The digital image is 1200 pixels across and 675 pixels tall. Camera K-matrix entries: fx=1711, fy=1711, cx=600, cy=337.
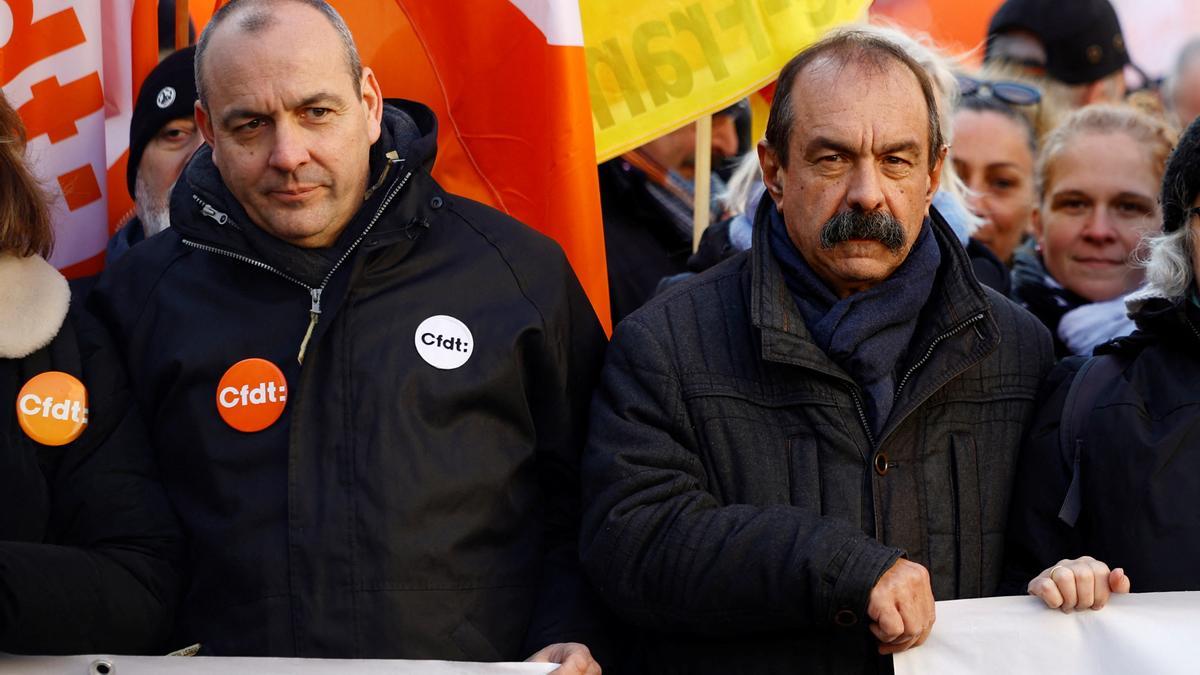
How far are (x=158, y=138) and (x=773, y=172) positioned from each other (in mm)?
2060

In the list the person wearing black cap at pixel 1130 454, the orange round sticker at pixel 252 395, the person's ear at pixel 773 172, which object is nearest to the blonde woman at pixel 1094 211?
the person wearing black cap at pixel 1130 454

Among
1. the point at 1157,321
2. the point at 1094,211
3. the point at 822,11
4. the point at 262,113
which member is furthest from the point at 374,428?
the point at 1094,211

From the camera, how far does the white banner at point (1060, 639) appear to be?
3.44 metres

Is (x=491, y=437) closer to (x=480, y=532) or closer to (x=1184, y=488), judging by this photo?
(x=480, y=532)

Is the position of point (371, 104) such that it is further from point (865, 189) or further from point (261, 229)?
point (865, 189)

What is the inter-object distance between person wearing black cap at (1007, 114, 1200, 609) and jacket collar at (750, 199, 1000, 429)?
23cm

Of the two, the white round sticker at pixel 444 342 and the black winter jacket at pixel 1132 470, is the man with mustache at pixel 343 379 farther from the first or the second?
the black winter jacket at pixel 1132 470

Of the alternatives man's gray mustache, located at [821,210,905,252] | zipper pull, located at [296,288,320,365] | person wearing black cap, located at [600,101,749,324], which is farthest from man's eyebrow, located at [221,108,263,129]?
person wearing black cap, located at [600,101,749,324]

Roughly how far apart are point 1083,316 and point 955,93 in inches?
42.2

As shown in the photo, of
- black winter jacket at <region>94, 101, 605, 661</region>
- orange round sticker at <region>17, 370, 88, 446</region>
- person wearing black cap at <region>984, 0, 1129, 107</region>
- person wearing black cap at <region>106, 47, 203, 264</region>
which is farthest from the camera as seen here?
person wearing black cap at <region>984, 0, 1129, 107</region>

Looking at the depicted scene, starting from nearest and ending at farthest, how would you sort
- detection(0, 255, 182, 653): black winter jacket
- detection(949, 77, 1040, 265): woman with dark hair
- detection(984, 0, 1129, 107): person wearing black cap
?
1. detection(0, 255, 182, 653): black winter jacket
2. detection(949, 77, 1040, 265): woman with dark hair
3. detection(984, 0, 1129, 107): person wearing black cap

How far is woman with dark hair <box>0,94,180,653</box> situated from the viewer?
11.1ft

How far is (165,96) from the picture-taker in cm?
502

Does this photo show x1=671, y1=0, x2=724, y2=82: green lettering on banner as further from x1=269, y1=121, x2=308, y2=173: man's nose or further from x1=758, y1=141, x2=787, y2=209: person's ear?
x1=269, y1=121, x2=308, y2=173: man's nose
